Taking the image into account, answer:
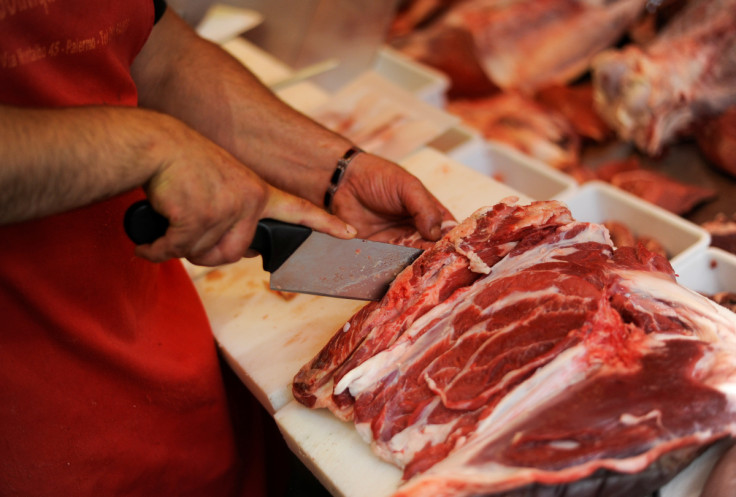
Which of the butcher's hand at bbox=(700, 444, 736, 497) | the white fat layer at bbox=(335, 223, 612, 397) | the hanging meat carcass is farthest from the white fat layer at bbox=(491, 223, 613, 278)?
the hanging meat carcass

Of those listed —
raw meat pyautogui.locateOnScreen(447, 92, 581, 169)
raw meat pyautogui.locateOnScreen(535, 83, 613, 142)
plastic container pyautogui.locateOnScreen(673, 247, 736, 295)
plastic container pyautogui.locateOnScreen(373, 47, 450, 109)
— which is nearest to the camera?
plastic container pyautogui.locateOnScreen(673, 247, 736, 295)

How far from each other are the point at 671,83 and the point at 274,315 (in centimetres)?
264

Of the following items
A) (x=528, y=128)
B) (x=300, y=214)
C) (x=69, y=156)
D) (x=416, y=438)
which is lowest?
(x=416, y=438)

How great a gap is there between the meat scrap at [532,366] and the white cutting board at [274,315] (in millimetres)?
233

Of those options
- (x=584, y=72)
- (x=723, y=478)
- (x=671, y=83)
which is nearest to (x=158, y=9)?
(x=723, y=478)

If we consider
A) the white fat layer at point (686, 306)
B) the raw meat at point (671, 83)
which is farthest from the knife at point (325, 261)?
the raw meat at point (671, 83)

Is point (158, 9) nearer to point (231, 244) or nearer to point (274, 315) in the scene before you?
point (231, 244)

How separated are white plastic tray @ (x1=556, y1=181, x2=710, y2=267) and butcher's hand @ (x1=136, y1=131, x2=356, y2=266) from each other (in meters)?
1.56

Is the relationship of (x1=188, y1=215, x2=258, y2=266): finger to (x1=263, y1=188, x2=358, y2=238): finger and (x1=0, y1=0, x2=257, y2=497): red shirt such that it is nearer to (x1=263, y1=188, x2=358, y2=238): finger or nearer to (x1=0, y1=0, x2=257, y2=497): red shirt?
(x1=263, y1=188, x2=358, y2=238): finger

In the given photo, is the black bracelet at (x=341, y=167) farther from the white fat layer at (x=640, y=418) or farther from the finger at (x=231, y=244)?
the white fat layer at (x=640, y=418)

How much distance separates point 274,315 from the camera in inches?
95.9

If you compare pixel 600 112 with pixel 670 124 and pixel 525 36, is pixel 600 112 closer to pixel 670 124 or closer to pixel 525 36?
pixel 670 124

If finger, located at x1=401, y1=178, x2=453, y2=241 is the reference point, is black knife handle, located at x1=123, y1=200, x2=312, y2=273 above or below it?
above

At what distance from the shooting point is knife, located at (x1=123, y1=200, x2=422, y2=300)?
1.89 metres
